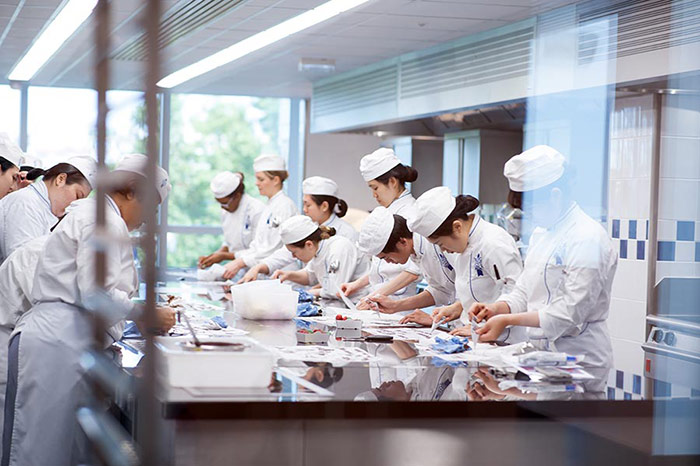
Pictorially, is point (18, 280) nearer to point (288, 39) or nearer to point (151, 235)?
point (151, 235)

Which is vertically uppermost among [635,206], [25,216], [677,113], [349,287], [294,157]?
[294,157]

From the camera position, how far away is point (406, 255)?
370 centimetres

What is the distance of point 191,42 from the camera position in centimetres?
579

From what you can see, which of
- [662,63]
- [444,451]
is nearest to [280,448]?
[444,451]

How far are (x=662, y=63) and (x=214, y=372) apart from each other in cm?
258

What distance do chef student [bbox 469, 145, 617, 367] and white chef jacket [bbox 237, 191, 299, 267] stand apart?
296cm

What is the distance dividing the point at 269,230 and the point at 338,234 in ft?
3.38

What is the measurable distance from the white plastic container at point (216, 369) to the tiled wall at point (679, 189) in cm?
114

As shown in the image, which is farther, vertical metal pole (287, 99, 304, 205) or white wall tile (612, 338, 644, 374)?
vertical metal pole (287, 99, 304, 205)

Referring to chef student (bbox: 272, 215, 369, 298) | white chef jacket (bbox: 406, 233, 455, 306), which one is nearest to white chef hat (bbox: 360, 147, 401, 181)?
chef student (bbox: 272, 215, 369, 298)

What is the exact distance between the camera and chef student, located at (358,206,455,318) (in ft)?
11.9

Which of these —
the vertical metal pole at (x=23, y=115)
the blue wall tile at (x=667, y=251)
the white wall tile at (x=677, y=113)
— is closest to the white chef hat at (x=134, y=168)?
the white wall tile at (x=677, y=113)

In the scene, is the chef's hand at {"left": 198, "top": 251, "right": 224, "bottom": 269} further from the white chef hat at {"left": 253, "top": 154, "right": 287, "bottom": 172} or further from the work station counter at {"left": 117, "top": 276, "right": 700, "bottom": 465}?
the work station counter at {"left": 117, "top": 276, "right": 700, "bottom": 465}

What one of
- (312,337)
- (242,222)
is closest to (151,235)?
(312,337)
